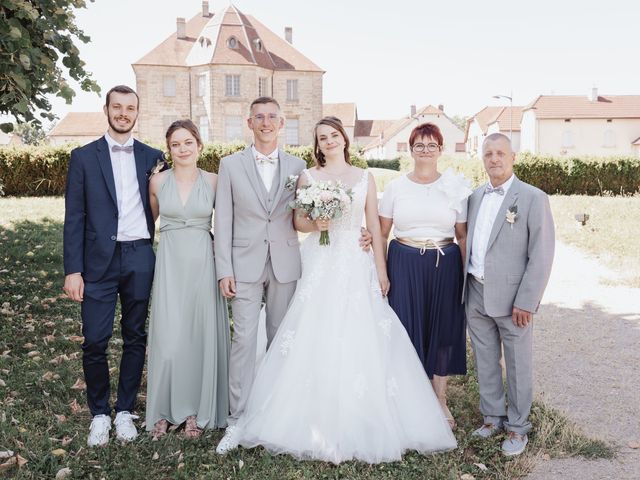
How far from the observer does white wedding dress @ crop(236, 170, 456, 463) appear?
427 cm

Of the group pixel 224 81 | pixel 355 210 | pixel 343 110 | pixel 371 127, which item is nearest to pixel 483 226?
pixel 355 210

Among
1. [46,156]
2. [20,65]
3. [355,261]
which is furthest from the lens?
[46,156]

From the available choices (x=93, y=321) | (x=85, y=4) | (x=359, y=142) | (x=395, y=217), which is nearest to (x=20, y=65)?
(x=85, y=4)

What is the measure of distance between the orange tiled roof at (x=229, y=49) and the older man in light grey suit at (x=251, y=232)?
40063 millimetres

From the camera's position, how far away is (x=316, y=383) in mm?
4422

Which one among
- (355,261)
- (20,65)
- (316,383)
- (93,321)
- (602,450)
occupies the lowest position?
(602,450)

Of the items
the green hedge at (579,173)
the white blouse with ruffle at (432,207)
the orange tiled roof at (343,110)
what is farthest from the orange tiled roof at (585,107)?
the white blouse with ruffle at (432,207)

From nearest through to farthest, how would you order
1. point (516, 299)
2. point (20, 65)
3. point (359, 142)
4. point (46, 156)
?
1. point (516, 299)
2. point (20, 65)
3. point (46, 156)
4. point (359, 142)

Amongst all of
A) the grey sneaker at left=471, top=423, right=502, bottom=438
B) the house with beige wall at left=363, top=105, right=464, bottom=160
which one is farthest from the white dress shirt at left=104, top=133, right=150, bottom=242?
the house with beige wall at left=363, top=105, right=464, bottom=160

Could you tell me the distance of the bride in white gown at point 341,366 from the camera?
168 inches

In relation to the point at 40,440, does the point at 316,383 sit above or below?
above

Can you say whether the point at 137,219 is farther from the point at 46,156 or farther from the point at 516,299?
the point at 46,156

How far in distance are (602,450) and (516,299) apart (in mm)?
1397

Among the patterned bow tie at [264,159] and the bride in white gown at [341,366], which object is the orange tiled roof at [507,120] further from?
the patterned bow tie at [264,159]
